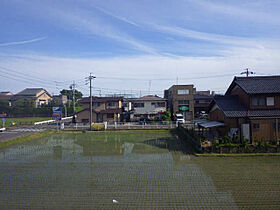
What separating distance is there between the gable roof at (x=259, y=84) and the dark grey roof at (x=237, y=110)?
145cm

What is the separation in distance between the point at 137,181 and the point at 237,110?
38.2 feet

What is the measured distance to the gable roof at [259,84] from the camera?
18.1m

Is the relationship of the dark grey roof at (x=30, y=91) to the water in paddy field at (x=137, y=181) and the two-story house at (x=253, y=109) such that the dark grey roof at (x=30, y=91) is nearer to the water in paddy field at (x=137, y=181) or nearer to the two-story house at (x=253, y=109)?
the water in paddy field at (x=137, y=181)

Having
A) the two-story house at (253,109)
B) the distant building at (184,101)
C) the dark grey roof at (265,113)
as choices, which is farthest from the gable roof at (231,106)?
the distant building at (184,101)

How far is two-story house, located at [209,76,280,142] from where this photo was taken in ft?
55.0

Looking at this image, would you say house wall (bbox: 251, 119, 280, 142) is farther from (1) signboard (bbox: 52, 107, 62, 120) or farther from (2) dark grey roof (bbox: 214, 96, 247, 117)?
(1) signboard (bbox: 52, 107, 62, 120)

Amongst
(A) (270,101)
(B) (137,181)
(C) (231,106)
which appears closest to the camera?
(B) (137,181)

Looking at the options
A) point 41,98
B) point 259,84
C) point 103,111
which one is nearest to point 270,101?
point 259,84

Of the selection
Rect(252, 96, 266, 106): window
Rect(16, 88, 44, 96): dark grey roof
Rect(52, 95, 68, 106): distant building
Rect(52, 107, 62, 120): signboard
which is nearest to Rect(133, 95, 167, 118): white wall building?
Rect(52, 107, 62, 120): signboard

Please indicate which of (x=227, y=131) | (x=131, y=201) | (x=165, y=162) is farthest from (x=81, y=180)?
(x=227, y=131)

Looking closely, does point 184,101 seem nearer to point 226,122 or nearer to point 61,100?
point 226,122

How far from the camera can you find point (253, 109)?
1791 cm

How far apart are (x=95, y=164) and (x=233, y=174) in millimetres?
7999

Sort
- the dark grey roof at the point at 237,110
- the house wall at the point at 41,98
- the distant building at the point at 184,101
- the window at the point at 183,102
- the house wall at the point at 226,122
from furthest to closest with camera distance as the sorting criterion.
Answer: the house wall at the point at 41,98, the window at the point at 183,102, the distant building at the point at 184,101, the house wall at the point at 226,122, the dark grey roof at the point at 237,110
